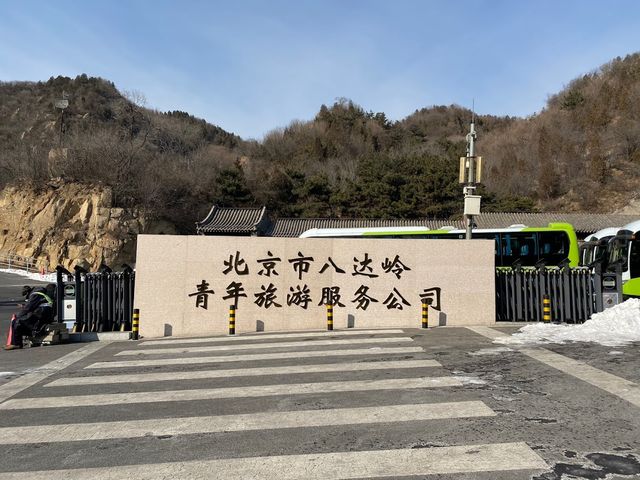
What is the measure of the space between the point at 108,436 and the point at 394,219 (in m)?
36.4

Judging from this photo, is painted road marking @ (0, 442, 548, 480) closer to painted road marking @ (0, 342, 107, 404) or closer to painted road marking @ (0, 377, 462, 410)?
painted road marking @ (0, 377, 462, 410)

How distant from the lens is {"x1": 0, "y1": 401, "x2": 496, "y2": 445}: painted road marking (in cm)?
502

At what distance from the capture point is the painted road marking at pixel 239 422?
5.02 meters

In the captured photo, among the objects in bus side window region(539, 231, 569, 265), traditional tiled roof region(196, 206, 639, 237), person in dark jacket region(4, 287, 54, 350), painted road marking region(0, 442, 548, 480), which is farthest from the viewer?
traditional tiled roof region(196, 206, 639, 237)

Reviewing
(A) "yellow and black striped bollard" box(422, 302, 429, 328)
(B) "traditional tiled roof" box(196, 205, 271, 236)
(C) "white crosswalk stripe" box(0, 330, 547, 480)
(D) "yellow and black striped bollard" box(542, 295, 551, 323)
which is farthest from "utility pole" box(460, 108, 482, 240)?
(B) "traditional tiled roof" box(196, 205, 271, 236)

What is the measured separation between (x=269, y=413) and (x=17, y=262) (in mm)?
41759

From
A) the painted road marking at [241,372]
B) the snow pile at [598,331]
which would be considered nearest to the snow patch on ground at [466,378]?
the painted road marking at [241,372]

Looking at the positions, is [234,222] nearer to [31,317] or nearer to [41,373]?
[31,317]

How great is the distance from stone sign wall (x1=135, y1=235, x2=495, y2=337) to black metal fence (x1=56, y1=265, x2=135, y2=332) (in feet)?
2.12

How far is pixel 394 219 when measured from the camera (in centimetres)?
4019

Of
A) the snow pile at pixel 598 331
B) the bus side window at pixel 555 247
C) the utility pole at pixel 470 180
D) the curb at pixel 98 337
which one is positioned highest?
the utility pole at pixel 470 180

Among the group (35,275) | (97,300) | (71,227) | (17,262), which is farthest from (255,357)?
(17,262)

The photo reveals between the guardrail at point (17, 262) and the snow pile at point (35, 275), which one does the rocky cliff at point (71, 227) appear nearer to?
the guardrail at point (17, 262)

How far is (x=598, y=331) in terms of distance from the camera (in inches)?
400
